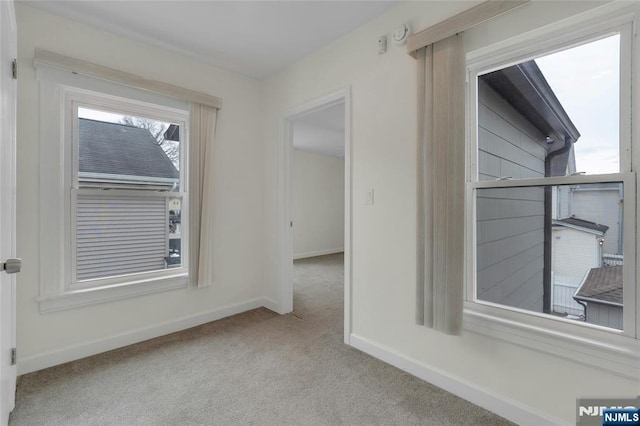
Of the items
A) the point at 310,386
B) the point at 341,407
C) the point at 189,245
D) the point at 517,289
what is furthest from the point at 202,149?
the point at 517,289

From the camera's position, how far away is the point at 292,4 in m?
2.10

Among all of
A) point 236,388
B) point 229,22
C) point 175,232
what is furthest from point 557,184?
point 175,232

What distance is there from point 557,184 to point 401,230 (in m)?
0.92

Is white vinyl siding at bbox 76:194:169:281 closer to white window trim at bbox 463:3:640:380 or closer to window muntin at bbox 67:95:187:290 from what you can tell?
window muntin at bbox 67:95:187:290

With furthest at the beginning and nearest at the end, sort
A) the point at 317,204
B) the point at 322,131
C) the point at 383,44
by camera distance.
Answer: the point at 317,204 → the point at 322,131 → the point at 383,44

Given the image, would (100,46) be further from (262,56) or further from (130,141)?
(262,56)

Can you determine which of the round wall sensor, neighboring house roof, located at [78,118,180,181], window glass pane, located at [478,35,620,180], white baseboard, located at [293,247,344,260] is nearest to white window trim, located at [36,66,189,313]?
neighboring house roof, located at [78,118,180,181]

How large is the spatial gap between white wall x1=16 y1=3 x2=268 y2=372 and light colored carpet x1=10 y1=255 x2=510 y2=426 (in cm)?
20

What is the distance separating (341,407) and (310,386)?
0.27 metres

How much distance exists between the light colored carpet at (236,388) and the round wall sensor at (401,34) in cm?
235

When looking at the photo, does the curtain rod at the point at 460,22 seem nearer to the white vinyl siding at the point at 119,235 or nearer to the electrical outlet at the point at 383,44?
the electrical outlet at the point at 383,44

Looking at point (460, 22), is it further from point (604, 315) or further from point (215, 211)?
point (215, 211)

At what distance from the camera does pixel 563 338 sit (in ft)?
4.78

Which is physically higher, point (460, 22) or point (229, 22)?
point (229, 22)
